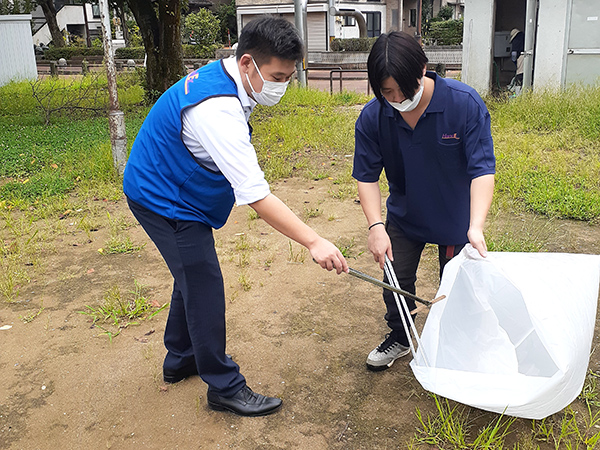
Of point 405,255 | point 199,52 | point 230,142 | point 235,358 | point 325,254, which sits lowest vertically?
point 235,358

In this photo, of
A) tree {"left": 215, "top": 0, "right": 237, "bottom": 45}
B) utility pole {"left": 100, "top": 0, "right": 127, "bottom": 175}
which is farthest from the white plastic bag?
tree {"left": 215, "top": 0, "right": 237, "bottom": 45}

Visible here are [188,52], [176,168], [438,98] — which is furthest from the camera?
[188,52]

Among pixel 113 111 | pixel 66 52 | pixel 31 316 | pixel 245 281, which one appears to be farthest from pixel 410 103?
pixel 66 52

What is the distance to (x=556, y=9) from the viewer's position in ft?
26.6

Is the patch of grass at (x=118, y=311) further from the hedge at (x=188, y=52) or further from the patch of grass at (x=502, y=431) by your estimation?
the hedge at (x=188, y=52)

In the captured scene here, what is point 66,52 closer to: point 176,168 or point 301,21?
point 301,21

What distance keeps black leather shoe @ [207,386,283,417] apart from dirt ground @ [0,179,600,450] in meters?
0.04

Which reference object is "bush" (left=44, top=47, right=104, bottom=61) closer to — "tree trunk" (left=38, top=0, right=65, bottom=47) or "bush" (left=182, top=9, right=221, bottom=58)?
"tree trunk" (left=38, top=0, right=65, bottom=47)

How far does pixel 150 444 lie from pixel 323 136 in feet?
18.8

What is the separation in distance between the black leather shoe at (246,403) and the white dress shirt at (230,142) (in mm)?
978

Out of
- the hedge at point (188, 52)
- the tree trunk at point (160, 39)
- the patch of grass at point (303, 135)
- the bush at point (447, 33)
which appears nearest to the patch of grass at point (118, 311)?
the patch of grass at point (303, 135)

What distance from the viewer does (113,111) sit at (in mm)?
5961

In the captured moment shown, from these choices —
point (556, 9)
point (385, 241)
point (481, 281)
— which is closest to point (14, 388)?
point (385, 241)

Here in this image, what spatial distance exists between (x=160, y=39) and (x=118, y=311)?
7.57 meters
